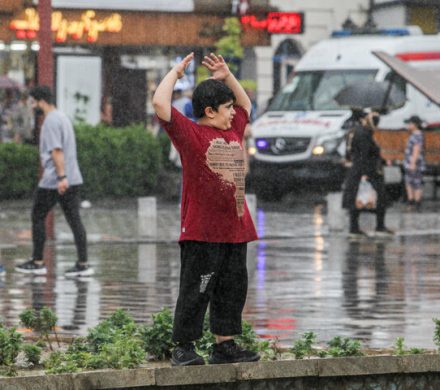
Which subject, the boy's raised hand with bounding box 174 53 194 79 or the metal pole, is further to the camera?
the metal pole

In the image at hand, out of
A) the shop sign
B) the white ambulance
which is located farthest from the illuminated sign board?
the white ambulance

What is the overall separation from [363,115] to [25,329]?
11.0m

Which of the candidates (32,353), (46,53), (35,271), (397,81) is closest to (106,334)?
(32,353)

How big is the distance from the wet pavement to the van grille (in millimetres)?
3417

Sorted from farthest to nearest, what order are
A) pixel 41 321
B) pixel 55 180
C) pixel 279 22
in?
pixel 279 22
pixel 55 180
pixel 41 321

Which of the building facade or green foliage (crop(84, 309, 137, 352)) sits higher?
the building facade

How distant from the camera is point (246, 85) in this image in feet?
119

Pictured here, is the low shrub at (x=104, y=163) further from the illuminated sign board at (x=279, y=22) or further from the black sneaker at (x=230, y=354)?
the black sneaker at (x=230, y=354)

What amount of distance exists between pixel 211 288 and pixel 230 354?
334 millimetres

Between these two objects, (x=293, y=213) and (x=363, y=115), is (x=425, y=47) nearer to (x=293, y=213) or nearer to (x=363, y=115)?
(x=293, y=213)

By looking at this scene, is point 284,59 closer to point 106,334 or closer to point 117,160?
point 117,160

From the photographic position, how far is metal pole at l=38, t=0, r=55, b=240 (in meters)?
20.1

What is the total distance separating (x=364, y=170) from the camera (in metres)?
21.3

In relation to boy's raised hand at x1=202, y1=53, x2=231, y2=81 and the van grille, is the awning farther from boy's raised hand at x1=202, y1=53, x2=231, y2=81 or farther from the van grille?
the van grille
